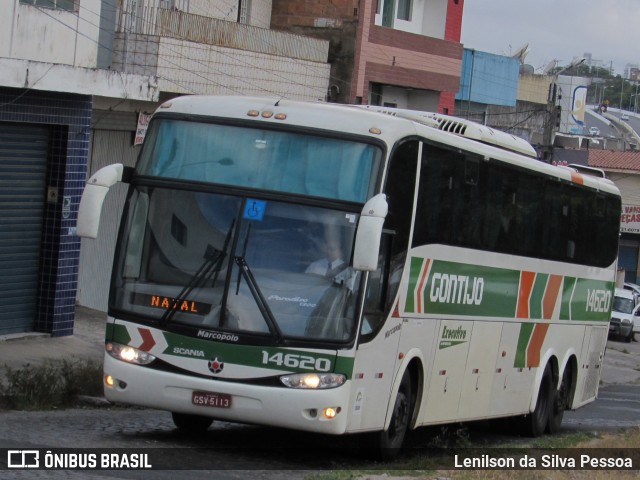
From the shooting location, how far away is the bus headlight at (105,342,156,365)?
10.7 metres

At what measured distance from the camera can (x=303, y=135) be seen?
10820 mm

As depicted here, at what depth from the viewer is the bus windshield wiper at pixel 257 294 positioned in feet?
33.8

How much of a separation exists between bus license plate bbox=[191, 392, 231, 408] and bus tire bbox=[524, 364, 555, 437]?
7.17 metres

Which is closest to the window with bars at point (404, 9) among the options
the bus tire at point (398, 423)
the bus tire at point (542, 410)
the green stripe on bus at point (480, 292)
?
the green stripe on bus at point (480, 292)

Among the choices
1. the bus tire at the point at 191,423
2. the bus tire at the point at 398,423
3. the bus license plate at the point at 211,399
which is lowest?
the bus tire at the point at 191,423

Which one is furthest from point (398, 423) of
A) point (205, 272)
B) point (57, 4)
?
point (57, 4)

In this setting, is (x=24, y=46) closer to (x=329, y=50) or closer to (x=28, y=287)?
(x=28, y=287)

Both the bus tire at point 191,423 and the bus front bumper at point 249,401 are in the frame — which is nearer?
the bus front bumper at point 249,401

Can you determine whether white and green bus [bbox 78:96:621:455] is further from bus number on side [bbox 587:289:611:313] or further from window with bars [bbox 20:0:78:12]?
window with bars [bbox 20:0:78:12]

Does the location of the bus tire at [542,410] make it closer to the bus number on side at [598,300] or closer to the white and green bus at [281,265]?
the bus number on side at [598,300]

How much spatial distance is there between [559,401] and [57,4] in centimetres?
932

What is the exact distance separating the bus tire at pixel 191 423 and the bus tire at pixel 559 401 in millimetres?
6528

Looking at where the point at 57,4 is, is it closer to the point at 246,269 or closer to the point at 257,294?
the point at 246,269

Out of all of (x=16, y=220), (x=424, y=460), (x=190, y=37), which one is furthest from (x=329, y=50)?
(x=424, y=460)
